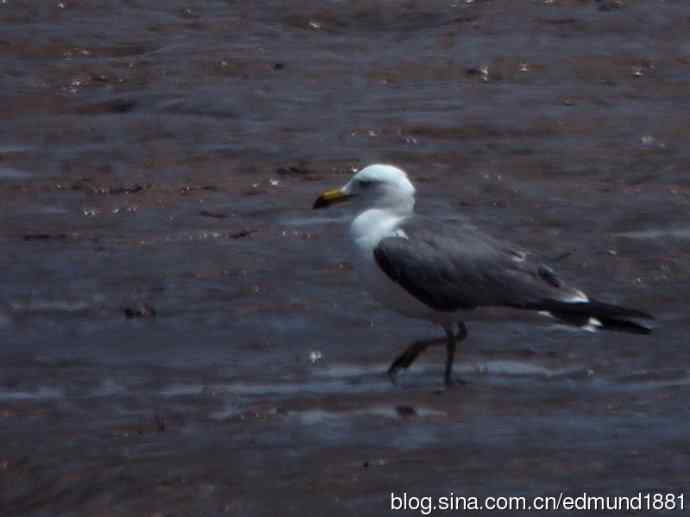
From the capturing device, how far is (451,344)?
897 cm

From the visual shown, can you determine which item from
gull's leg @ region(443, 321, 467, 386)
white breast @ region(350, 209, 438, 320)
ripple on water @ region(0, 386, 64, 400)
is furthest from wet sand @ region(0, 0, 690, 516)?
white breast @ region(350, 209, 438, 320)

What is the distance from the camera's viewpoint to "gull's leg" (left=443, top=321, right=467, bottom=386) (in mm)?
8789

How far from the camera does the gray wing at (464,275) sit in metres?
8.80

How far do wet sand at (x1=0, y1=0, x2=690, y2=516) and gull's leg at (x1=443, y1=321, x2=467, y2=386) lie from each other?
0.42ft

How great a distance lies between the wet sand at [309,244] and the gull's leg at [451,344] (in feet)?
0.42

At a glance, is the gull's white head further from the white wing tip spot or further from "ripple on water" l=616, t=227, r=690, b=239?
"ripple on water" l=616, t=227, r=690, b=239

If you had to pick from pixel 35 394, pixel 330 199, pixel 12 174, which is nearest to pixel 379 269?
pixel 330 199

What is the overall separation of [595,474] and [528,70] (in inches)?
338

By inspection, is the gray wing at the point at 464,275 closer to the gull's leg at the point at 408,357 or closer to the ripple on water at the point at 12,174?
the gull's leg at the point at 408,357

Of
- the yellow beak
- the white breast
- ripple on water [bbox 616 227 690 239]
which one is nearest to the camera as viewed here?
the white breast

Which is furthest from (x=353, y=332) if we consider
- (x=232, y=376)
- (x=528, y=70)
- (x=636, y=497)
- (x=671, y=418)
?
(x=528, y=70)

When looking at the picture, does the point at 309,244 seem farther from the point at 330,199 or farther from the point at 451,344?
the point at 451,344

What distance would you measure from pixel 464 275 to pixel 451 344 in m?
0.33

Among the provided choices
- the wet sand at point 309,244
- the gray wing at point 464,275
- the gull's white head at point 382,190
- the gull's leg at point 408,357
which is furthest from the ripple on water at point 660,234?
the gull's leg at point 408,357
